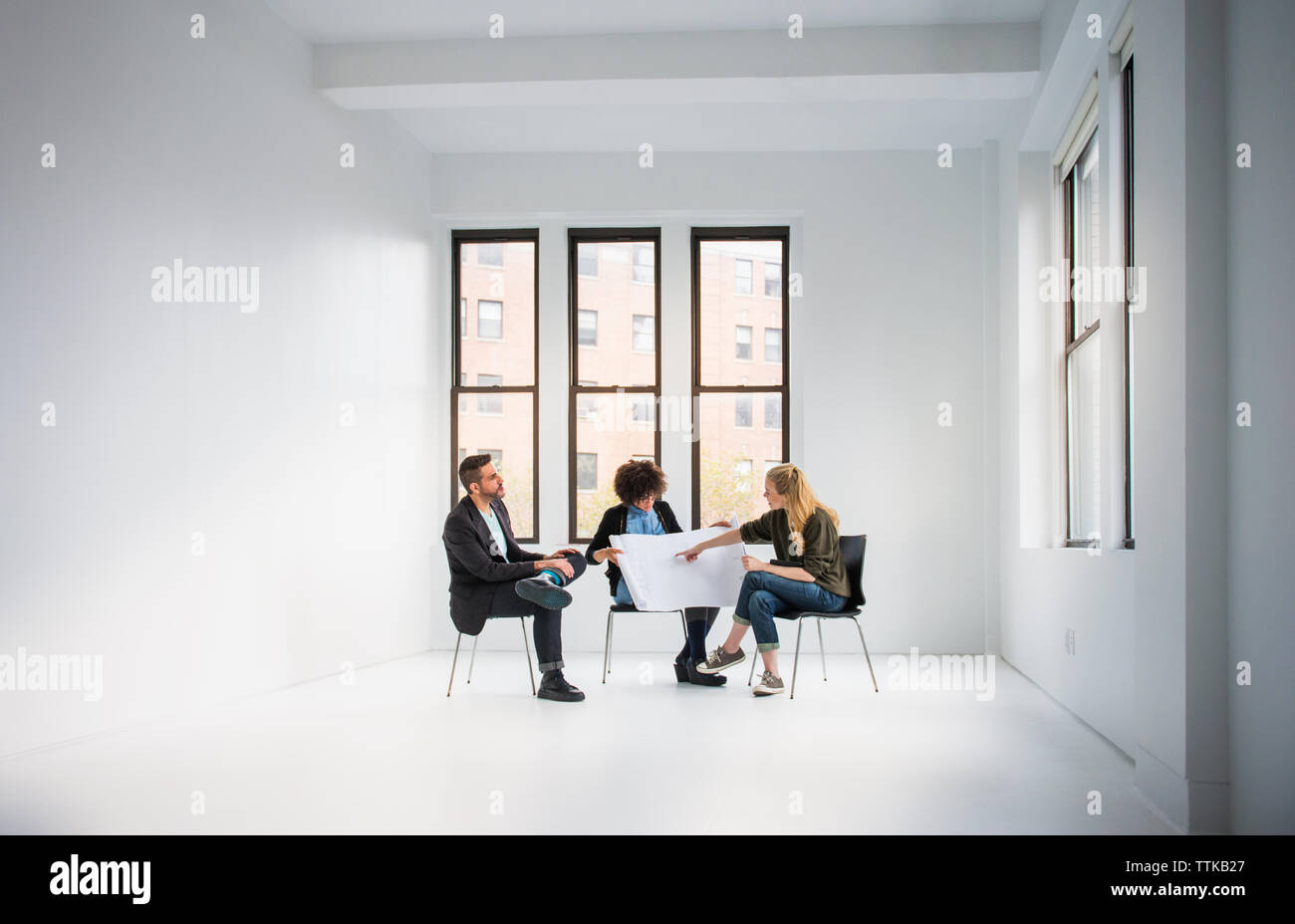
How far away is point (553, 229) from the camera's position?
740 centimetres

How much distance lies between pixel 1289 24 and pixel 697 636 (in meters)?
3.88

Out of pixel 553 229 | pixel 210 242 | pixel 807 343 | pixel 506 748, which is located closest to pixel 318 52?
pixel 210 242

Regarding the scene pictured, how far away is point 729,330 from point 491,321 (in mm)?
1695

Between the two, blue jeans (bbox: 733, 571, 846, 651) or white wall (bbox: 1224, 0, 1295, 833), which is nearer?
white wall (bbox: 1224, 0, 1295, 833)

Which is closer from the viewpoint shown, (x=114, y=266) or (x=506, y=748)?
(x=506, y=748)

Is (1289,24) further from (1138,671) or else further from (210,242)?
(210,242)

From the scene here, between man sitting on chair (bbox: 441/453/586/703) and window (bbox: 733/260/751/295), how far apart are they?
2836 millimetres

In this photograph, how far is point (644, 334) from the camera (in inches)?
292

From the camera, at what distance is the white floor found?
117 inches

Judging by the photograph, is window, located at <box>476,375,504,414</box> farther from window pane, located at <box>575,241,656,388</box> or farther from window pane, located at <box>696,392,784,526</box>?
window pane, located at <box>696,392,784,526</box>

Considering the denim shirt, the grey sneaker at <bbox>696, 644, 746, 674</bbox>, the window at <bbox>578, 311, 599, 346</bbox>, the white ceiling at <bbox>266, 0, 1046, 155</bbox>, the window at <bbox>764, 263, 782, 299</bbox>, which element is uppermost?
the white ceiling at <bbox>266, 0, 1046, 155</bbox>

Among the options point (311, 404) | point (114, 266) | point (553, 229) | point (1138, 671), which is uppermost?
point (553, 229)

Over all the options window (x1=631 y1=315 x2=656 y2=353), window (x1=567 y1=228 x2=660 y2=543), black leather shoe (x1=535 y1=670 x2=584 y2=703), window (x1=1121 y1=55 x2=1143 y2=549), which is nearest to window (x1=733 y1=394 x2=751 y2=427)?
window (x1=567 y1=228 x2=660 y2=543)
